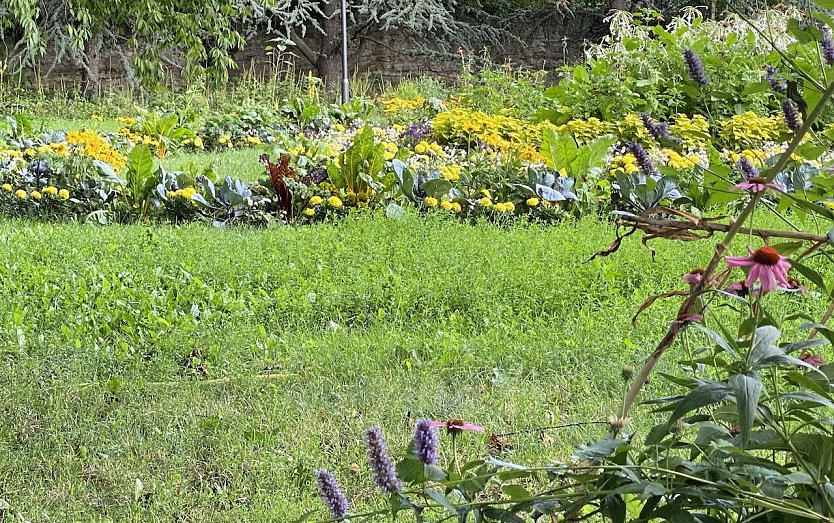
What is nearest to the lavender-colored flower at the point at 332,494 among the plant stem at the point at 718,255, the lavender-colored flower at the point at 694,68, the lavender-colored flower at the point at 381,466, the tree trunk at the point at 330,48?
the lavender-colored flower at the point at 381,466

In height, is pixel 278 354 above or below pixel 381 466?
below

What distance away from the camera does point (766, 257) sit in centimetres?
96

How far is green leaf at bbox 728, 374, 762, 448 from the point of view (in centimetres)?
81

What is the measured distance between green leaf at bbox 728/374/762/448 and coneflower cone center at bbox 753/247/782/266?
168mm

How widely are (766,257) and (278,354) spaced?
2.32 m

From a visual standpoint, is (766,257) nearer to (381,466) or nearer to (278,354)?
(381,466)

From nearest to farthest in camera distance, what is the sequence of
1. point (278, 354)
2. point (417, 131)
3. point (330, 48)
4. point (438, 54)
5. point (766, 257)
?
point (766, 257)
point (278, 354)
point (417, 131)
point (330, 48)
point (438, 54)

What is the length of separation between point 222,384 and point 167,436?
38cm

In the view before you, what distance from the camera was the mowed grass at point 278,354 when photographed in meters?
2.35

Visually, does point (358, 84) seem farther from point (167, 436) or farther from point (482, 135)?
point (167, 436)

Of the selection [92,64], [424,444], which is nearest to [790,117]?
[424,444]

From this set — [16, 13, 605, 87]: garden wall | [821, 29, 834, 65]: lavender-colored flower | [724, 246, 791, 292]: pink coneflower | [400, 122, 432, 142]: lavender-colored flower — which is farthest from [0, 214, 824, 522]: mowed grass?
[16, 13, 605, 87]: garden wall

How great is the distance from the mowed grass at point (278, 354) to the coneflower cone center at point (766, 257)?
4.32 ft

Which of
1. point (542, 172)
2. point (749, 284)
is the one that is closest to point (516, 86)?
point (542, 172)
